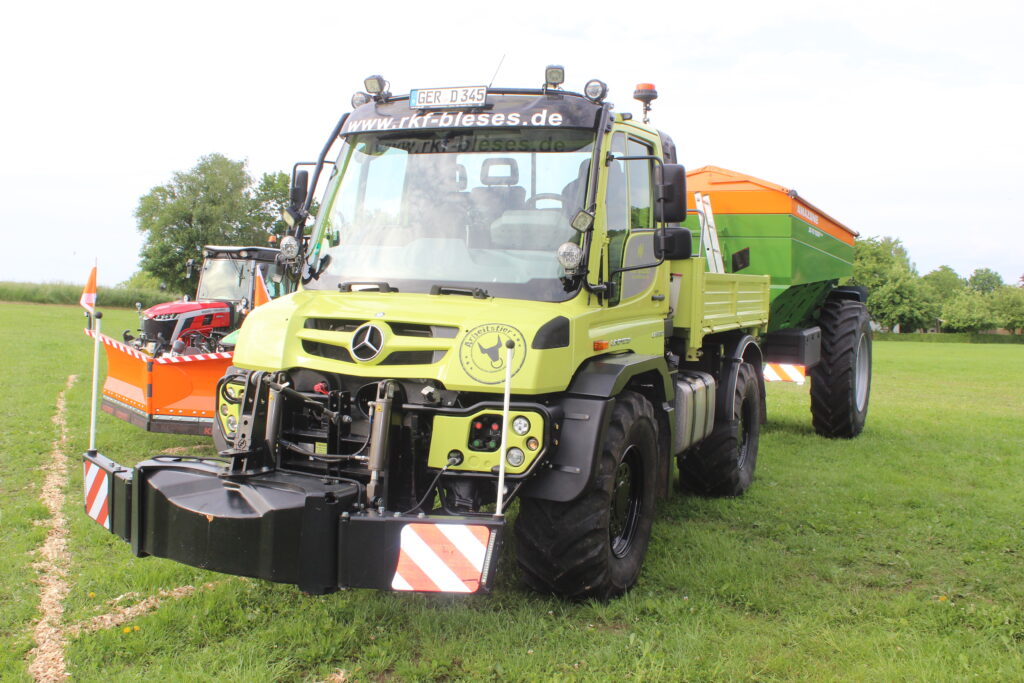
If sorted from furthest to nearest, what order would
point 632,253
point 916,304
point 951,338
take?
point 916,304 → point 951,338 → point 632,253

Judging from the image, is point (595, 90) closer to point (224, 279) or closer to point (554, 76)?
point (554, 76)

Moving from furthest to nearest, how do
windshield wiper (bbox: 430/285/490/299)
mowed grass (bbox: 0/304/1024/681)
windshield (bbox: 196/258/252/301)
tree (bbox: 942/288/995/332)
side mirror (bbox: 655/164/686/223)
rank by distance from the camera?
tree (bbox: 942/288/995/332) < windshield (bbox: 196/258/252/301) < side mirror (bbox: 655/164/686/223) < windshield wiper (bbox: 430/285/490/299) < mowed grass (bbox: 0/304/1024/681)

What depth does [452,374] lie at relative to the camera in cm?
416

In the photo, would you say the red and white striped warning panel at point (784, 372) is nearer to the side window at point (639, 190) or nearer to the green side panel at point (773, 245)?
the green side panel at point (773, 245)

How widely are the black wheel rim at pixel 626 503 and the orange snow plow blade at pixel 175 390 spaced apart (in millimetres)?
4420

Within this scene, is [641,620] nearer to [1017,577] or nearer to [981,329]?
[1017,577]

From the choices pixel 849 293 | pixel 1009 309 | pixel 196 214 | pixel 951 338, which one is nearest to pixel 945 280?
pixel 1009 309

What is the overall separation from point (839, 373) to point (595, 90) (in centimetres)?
671

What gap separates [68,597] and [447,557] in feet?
7.40

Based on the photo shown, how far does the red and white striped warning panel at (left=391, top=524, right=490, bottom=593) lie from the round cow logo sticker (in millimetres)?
728

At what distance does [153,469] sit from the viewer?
4246mm

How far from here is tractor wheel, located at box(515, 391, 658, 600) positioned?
4.35 meters

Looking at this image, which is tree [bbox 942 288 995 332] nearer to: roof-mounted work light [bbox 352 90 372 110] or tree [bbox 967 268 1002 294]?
tree [bbox 967 268 1002 294]

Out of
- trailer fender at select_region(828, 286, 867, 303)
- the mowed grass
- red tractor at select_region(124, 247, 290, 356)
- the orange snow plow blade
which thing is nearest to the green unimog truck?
the mowed grass
